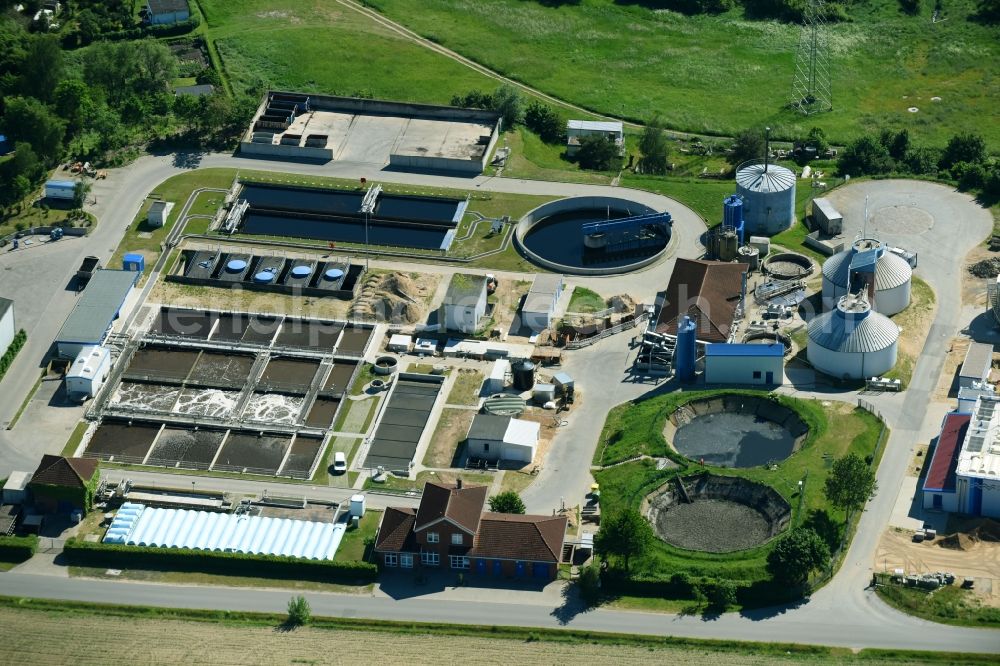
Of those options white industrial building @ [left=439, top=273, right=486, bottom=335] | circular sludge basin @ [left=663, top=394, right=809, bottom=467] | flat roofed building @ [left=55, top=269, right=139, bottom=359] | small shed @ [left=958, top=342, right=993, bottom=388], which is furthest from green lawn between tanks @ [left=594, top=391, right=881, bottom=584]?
flat roofed building @ [left=55, top=269, right=139, bottom=359]

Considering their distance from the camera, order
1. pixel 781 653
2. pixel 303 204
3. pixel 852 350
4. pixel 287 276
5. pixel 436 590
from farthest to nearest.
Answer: pixel 303 204
pixel 287 276
pixel 852 350
pixel 436 590
pixel 781 653

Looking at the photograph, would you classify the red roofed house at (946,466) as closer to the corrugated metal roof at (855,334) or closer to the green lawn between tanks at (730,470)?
the green lawn between tanks at (730,470)

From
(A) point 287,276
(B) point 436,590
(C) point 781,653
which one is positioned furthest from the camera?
(A) point 287,276

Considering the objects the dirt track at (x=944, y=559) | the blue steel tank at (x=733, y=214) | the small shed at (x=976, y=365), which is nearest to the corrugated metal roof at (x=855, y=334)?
the small shed at (x=976, y=365)

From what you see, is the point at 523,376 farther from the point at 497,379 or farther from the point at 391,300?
the point at 391,300

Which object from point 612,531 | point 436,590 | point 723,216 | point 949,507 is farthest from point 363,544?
point 723,216

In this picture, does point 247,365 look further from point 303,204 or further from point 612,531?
point 612,531

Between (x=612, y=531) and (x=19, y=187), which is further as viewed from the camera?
(x=19, y=187)
